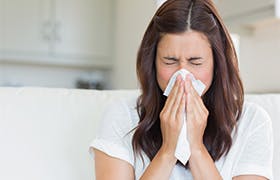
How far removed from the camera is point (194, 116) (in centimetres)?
108

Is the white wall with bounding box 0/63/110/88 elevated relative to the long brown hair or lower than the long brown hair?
lower

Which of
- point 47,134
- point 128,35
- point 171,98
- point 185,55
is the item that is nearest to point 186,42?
point 185,55

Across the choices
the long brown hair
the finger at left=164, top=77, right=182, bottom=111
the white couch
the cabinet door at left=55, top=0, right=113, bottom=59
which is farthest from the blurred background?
the finger at left=164, top=77, right=182, bottom=111

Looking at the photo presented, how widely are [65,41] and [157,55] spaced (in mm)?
2782

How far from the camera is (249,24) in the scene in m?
2.61

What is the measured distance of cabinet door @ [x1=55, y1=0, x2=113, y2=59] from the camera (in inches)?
149

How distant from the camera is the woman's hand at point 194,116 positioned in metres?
1.07

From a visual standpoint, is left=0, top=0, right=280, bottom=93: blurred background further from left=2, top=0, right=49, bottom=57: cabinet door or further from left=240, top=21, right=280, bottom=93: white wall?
left=240, top=21, right=280, bottom=93: white wall

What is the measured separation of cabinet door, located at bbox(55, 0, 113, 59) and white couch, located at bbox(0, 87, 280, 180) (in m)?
→ 2.49

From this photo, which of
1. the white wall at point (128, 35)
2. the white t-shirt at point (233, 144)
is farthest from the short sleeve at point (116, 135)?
the white wall at point (128, 35)

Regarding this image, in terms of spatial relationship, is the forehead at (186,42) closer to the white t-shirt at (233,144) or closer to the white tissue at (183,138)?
the white tissue at (183,138)

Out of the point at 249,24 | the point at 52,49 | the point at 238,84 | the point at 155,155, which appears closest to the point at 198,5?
the point at 238,84

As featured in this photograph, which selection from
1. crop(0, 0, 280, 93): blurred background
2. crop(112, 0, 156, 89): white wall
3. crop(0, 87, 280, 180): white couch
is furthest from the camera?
crop(0, 0, 280, 93): blurred background

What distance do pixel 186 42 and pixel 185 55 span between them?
0.10 ft
